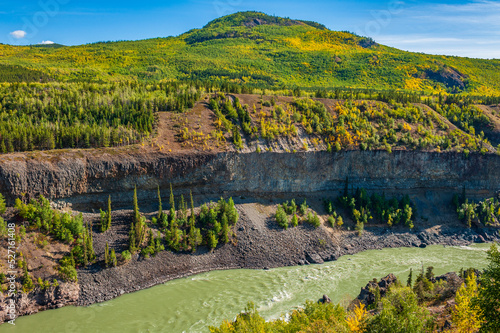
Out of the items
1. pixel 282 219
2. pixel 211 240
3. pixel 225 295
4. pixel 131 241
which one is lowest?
pixel 225 295

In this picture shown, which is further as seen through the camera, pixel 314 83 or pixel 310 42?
pixel 310 42

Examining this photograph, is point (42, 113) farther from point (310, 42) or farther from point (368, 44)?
point (368, 44)

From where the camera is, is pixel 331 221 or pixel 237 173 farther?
pixel 237 173

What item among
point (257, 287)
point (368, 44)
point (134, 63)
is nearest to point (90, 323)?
point (257, 287)

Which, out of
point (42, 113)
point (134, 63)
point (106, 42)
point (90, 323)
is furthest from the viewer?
point (106, 42)

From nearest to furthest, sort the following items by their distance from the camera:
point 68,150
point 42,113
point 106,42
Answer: point 68,150
point 42,113
point 106,42

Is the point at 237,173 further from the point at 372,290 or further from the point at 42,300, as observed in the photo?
the point at 42,300

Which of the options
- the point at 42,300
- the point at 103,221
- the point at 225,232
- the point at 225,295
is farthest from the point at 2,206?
the point at 225,295

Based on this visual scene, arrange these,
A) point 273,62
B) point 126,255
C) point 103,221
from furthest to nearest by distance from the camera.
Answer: point 273,62, point 103,221, point 126,255
